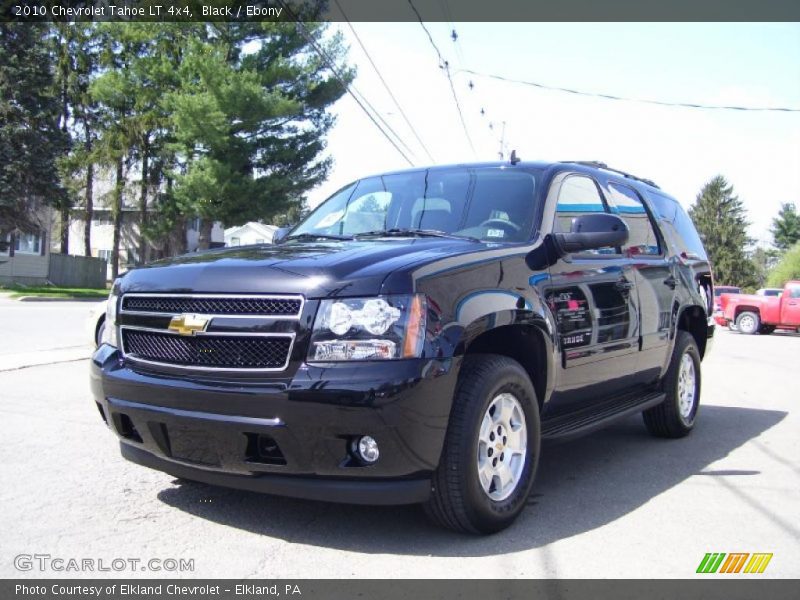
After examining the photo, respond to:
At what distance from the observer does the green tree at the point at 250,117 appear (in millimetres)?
27078

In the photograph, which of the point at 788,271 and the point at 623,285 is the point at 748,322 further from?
the point at 788,271

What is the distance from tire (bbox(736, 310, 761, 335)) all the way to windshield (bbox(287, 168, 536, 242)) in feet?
71.5

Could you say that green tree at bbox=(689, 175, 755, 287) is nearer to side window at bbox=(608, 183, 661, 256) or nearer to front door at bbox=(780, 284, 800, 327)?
front door at bbox=(780, 284, 800, 327)

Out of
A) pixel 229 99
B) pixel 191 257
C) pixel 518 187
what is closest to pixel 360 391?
pixel 191 257

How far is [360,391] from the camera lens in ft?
10.0

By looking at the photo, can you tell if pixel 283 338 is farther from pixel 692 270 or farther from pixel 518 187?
pixel 692 270

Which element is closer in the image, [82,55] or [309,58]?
[309,58]

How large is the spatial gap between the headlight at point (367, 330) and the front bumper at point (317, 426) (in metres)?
0.06

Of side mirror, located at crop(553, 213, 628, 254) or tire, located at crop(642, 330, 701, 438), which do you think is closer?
side mirror, located at crop(553, 213, 628, 254)

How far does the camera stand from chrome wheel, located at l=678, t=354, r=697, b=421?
6.10m

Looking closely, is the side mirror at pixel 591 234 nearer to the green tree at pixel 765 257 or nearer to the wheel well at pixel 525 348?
the wheel well at pixel 525 348

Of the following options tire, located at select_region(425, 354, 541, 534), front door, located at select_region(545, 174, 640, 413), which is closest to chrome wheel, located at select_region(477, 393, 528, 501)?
tire, located at select_region(425, 354, 541, 534)

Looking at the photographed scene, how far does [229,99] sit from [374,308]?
25.5 metres
